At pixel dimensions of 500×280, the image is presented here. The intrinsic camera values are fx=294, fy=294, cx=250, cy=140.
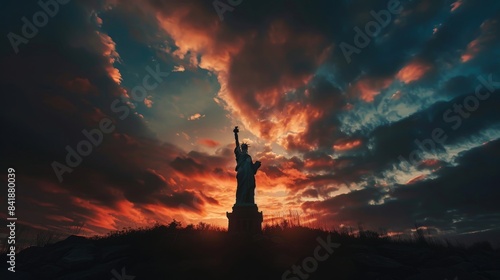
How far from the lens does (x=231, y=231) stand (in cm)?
1525

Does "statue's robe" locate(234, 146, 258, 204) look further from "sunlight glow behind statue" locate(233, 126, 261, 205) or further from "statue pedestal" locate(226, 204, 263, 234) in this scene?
"statue pedestal" locate(226, 204, 263, 234)

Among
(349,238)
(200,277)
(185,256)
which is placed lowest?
(200,277)

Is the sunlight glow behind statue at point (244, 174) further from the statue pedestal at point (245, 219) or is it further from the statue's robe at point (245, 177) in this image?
the statue pedestal at point (245, 219)

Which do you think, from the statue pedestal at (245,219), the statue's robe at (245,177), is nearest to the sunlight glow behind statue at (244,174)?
the statue's robe at (245,177)

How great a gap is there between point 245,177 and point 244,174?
9.3 inches

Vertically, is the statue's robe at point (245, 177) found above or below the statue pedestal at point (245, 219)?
above

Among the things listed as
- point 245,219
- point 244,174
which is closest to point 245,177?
point 244,174

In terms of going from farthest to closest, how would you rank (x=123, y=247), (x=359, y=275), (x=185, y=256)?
(x=123, y=247) → (x=185, y=256) → (x=359, y=275)

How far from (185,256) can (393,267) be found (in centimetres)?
789

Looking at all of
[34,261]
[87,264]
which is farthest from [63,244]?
[87,264]

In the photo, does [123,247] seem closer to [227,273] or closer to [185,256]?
[185,256]

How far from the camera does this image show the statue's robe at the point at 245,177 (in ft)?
54.2

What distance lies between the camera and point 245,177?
1678 cm

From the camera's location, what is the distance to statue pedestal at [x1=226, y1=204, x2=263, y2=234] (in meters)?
15.2
